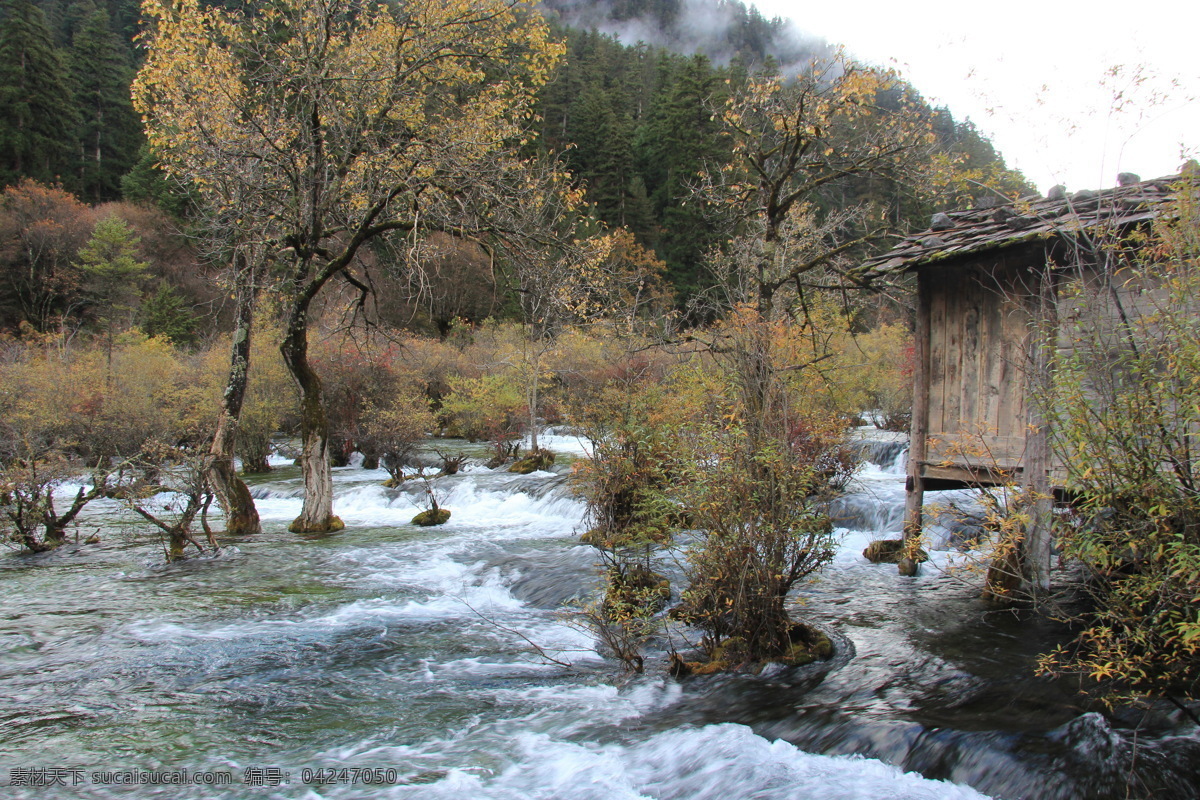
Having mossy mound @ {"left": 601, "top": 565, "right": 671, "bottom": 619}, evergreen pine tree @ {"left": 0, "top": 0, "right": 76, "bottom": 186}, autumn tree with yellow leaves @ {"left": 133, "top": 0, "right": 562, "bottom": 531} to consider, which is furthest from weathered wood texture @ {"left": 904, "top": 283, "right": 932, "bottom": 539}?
evergreen pine tree @ {"left": 0, "top": 0, "right": 76, "bottom": 186}

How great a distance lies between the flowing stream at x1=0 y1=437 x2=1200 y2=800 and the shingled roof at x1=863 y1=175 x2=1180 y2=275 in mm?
3246

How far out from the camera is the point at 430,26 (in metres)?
11.1

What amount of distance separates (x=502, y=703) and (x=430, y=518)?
9.13 m

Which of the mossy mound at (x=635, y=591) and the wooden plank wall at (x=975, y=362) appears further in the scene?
the wooden plank wall at (x=975, y=362)

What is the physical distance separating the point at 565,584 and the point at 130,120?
58.0m

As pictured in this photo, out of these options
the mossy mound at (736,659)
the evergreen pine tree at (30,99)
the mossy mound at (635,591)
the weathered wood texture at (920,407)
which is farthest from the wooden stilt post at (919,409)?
the evergreen pine tree at (30,99)

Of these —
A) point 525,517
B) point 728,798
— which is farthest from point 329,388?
point 728,798

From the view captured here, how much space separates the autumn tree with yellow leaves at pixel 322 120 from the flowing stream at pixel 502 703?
15.4ft

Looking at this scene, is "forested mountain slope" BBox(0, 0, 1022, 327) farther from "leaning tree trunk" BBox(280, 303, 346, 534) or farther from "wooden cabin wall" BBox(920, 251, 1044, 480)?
"wooden cabin wall" BBox(920, 251, 1044, 480)

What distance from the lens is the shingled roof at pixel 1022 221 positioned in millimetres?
5824

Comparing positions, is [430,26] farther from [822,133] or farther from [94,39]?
[94,39]

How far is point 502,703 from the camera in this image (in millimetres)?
6039

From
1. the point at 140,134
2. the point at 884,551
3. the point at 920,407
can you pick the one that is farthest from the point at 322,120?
the point at 140,134

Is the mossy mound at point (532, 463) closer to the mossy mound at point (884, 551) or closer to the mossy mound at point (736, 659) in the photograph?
the mossy mound at point (884, 551)
